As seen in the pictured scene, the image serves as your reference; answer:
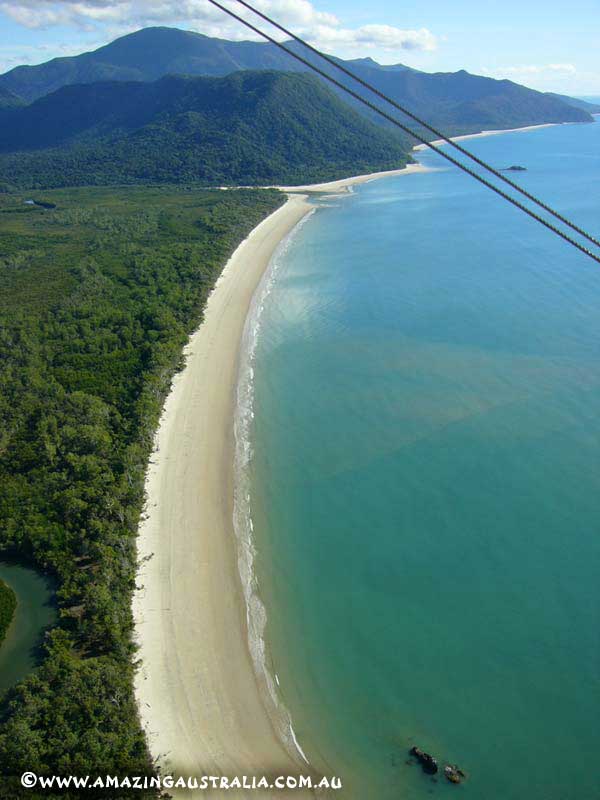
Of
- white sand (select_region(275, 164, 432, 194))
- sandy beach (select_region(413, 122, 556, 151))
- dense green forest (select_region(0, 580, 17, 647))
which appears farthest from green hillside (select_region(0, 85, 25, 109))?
dense green forest (select_region(0, 580, 17, 647))

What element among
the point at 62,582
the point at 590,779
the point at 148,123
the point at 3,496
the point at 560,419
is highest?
the point at 148,123

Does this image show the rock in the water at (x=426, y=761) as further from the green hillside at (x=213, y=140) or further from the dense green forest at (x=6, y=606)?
the green hillside at (x=213, y=140)

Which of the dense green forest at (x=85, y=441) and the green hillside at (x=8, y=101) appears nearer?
the dense green forest at (x=85, y=441)

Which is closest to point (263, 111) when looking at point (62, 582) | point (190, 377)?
point (190, 377)

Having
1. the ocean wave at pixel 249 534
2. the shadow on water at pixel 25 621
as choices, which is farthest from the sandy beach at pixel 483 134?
the shadow on water at pixel 25 621

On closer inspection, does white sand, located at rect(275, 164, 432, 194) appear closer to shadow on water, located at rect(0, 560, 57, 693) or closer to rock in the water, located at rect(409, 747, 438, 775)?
shadow on water, located at rect(0, 560, 57, 693)

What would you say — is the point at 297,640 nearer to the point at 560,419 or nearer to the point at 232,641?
the point at 232,641
